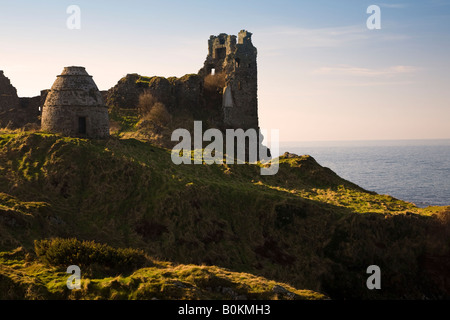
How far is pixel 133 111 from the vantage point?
4762cm

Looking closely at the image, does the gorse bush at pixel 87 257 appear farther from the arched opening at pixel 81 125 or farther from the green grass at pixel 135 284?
the arched opening at pixel 81 125

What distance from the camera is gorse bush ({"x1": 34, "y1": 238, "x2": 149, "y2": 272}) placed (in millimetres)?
15664

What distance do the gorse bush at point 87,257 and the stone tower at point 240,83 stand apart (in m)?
32.3

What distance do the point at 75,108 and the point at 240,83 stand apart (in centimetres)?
2214

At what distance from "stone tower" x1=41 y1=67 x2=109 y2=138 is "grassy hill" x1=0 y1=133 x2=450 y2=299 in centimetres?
163

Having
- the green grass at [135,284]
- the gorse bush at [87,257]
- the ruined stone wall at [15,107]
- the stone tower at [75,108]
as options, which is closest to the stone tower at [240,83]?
the stone tower at [75,108]

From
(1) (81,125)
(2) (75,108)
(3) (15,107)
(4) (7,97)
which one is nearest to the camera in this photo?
(2) (75,108)

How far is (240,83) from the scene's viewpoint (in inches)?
1911

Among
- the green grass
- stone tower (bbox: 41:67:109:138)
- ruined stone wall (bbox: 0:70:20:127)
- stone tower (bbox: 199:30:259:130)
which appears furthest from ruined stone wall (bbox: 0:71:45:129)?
the green grass

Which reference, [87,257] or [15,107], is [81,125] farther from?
[15,107]

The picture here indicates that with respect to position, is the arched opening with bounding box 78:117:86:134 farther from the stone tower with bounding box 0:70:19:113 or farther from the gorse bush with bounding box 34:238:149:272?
the stone tower with bounding box 0:70:19:113

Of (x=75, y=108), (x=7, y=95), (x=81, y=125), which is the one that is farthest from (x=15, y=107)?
(x=75, y=108)

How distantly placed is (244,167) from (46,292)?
927 inches
